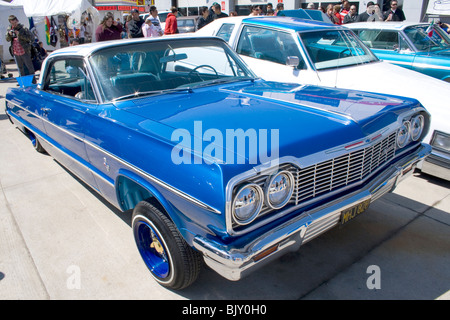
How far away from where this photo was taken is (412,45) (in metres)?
6.14

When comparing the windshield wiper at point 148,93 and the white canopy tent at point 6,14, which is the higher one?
the white canopy tent at point 6,14

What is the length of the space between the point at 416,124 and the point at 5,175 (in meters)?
4.56

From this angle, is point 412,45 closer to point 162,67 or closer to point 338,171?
point 162,67

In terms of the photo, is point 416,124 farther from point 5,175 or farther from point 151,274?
point 5,175

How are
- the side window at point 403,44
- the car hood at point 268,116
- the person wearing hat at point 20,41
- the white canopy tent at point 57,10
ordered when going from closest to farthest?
the car hood at point 268,116 < the side window at point 403,44 < the person wearing hat at point 20,41 < the white canopy tent at point 57,10

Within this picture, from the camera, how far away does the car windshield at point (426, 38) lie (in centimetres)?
623

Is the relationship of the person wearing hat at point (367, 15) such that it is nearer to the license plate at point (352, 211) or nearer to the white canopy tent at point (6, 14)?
the license plate at point (352, 211)

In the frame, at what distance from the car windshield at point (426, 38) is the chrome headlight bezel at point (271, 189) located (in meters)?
5.44

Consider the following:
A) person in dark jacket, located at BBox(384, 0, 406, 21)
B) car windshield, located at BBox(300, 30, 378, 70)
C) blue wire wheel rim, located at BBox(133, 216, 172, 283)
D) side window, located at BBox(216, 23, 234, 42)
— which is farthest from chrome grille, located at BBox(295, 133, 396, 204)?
person in dark jacket, located at BBox(384, 0, 406, 21)

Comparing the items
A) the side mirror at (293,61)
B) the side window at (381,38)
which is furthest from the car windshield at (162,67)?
the side window at (381,38)

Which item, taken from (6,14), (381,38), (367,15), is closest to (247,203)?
(381,38)

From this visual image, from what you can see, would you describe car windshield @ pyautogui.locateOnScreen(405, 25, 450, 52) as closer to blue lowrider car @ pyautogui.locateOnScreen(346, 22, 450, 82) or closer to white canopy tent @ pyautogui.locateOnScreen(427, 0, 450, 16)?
blue lowrider car @ pyautogui.locateOnScreen(346, 22, 450, 82)

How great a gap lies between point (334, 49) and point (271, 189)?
3.91m
